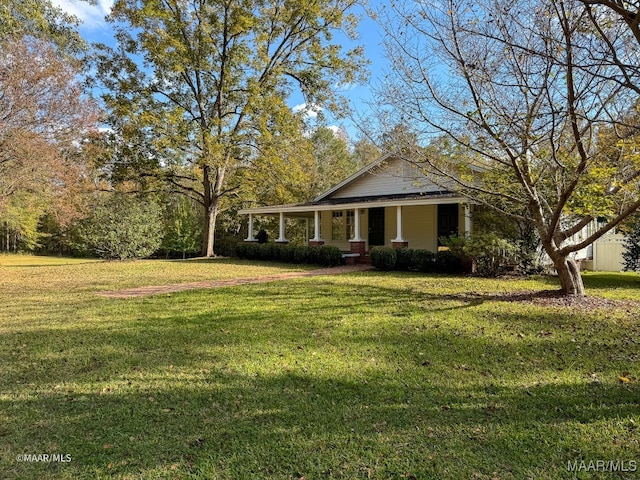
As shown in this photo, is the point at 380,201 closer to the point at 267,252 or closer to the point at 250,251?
the point at 267,252

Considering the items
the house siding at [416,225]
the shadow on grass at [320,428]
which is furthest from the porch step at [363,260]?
the shadow on grass at [320,428]

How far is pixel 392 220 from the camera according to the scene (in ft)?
58.4

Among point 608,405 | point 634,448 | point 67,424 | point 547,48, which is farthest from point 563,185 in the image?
point 67,424

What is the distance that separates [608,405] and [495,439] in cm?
130

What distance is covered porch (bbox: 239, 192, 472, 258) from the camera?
49.7 feet

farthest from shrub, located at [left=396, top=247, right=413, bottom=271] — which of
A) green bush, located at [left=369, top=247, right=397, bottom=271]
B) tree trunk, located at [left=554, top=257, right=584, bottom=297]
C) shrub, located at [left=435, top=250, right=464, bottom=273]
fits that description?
tree trunk, located at [left=554, top=257, right=584, bottom=297]

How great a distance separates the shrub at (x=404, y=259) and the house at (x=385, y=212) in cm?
110

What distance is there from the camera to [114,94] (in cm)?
2072

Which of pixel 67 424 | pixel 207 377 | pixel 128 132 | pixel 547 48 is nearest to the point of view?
pixel 67 424

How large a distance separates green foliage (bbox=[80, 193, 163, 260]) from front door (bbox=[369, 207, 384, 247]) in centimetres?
1060

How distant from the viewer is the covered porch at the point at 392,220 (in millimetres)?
15159

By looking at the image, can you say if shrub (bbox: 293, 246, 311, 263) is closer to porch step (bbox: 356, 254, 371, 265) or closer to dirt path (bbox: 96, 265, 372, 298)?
porch step (bbox: 356, 254, 371, 265)

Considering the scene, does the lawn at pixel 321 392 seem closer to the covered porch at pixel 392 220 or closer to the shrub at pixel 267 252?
the covered porch at pixel 392 220

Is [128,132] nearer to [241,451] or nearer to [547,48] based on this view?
[547,48]
